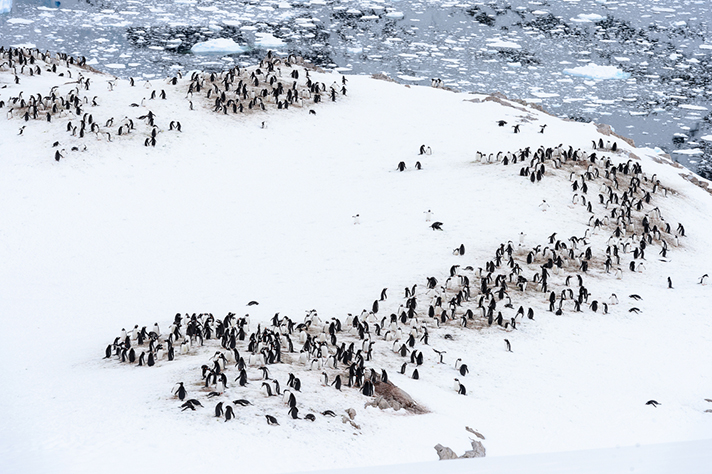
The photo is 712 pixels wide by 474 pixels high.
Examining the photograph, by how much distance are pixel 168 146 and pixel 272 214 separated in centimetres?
558

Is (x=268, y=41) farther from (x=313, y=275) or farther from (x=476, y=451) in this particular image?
(x=476, y=451)

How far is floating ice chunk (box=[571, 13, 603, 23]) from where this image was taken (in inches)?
2344

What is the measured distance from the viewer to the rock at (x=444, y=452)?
32.2 ft

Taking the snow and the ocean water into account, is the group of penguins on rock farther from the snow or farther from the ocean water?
the ocean water

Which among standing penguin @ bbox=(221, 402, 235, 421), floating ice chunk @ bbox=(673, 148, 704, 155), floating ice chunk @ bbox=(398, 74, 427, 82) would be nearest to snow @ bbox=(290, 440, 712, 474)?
standing penguin @ bbox=(221, 402, 235, 421)

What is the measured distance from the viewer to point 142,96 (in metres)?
28.8

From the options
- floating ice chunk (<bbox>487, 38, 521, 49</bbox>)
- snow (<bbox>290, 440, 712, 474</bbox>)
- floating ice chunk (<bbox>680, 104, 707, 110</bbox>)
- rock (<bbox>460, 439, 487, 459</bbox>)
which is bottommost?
rock (<bbox>460, 439, 487, 459</bbox>)

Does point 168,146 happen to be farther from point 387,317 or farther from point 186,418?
point 186,418

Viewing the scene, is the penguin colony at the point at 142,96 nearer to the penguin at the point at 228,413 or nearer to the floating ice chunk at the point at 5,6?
the penguin at the point at 228,413

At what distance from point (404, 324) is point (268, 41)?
41978 mm

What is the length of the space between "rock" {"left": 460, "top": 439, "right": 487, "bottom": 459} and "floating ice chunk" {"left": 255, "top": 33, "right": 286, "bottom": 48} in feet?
153

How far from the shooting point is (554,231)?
846 inches

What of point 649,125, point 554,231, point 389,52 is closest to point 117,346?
point 554,231

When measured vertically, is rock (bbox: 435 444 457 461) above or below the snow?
below
